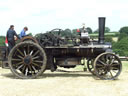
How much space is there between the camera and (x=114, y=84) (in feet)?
29.9

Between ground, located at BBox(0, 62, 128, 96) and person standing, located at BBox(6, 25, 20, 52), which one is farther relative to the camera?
person standing, located at BBox(6, 25, 20, 52)

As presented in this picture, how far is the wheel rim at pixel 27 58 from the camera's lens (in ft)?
34.1

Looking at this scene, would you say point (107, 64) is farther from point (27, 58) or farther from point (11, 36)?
point (11, 36)

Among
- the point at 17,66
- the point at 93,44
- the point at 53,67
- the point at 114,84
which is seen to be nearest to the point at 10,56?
the point at 17,66

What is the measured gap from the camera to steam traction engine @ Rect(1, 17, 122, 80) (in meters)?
10.4

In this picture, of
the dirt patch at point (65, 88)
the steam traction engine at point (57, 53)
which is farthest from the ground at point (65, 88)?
the steam traction engine at point (57, 53)

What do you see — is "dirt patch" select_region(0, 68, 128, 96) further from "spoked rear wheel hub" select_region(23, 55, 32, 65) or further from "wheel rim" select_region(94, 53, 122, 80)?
"spoked rear wheel hub" select_region(23, 55, 32, 65)

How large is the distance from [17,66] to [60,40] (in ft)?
6.57

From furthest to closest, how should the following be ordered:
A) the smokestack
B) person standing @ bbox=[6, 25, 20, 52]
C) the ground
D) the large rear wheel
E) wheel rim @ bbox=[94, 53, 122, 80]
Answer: person standing @ bbox=[6, 25, 20, 52], the smokestack, the large rear wheel, wheel rim @ bbox=[94, 53, 122, 80], the ground

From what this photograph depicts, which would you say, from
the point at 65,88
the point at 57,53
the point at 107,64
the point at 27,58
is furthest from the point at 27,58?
the point at 107,64

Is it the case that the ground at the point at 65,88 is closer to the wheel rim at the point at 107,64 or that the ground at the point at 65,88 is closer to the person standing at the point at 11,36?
the wheel rim at the point at 107,64

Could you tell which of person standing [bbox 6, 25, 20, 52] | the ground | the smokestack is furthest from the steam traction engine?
the ground

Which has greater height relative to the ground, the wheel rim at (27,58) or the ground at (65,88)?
the wheel rim at (27,58)

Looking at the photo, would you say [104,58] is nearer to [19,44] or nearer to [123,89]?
[123,89]
